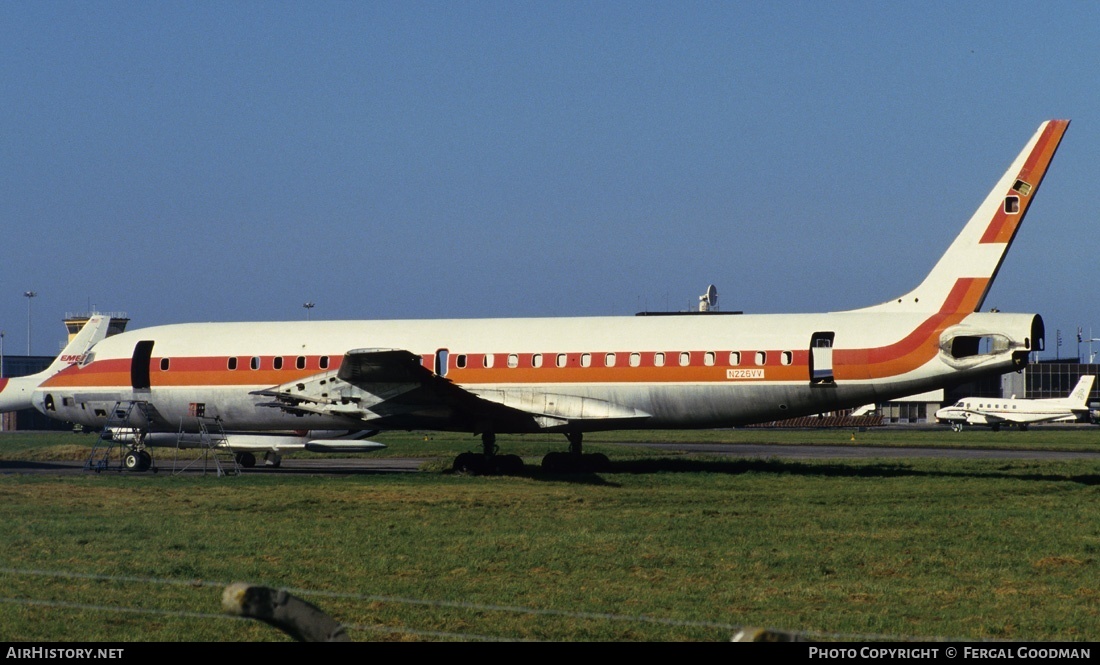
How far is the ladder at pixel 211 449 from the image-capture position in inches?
1321

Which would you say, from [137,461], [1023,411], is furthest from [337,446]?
[1023,411]

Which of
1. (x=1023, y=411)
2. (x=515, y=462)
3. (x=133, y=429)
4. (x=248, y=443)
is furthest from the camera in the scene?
(x=1023, y=411)

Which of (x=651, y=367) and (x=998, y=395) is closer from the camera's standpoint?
(x=651, y=367)

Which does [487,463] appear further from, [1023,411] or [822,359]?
[1023,411]

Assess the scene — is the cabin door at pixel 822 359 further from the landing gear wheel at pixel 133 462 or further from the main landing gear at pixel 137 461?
the landing gear wheel at pixel 133 462

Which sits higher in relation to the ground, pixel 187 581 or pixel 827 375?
pixel 827 375

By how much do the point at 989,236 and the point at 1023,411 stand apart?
201 ft

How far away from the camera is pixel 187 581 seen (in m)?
13.9

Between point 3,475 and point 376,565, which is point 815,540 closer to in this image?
point 376,565

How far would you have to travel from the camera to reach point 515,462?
31.7m

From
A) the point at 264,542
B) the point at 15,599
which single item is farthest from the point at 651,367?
the point at 15,599

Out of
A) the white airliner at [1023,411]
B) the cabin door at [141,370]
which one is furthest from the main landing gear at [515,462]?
the white airliner at [1023,411]

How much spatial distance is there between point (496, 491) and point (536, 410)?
5.42 metres

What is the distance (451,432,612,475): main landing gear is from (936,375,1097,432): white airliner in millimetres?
55989
